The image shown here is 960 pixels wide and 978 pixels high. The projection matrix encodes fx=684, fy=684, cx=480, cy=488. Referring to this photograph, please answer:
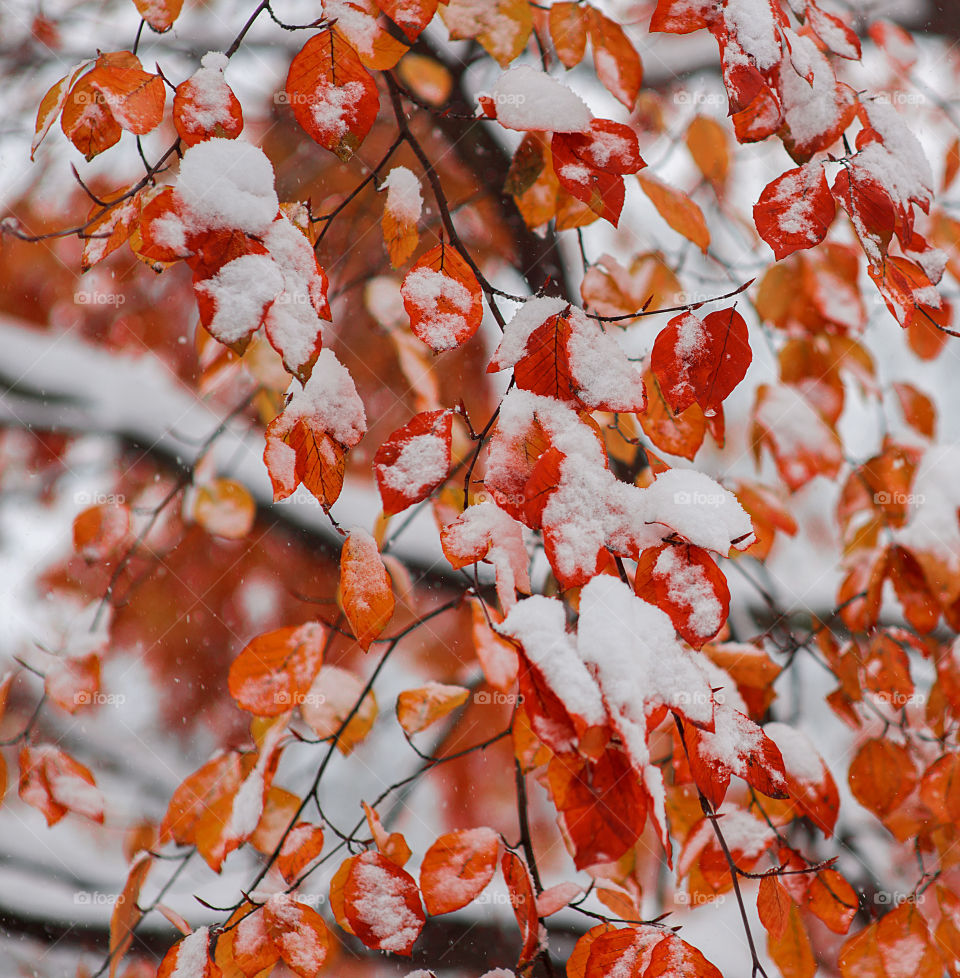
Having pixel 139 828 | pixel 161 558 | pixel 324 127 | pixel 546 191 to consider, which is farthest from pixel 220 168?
pixel 139 828

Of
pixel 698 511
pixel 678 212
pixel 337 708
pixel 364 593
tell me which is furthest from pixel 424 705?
pixel 678 212

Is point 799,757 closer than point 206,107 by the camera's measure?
No

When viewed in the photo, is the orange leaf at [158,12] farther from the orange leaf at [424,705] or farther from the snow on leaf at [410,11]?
the orange leaf at [424,705]

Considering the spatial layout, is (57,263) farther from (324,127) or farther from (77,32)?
(324,127)

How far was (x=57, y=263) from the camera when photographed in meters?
0.99

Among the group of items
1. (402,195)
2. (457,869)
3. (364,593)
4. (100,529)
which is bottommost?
(100,529)

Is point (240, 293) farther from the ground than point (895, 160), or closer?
closer

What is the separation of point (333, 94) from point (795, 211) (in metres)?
0.22

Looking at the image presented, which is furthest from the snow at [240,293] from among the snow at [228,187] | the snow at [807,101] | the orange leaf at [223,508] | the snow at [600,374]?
the orange leaf at [223,508]

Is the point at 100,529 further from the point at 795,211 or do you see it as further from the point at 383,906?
the point at 795,211

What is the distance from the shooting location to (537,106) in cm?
31

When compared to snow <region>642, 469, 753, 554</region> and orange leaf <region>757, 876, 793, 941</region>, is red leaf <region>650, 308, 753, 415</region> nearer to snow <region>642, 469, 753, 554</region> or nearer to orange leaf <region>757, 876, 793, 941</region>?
snow <region>642, 469, 753, 554</region>

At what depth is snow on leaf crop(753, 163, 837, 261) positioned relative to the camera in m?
0.29

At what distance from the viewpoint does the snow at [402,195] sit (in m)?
0.39
